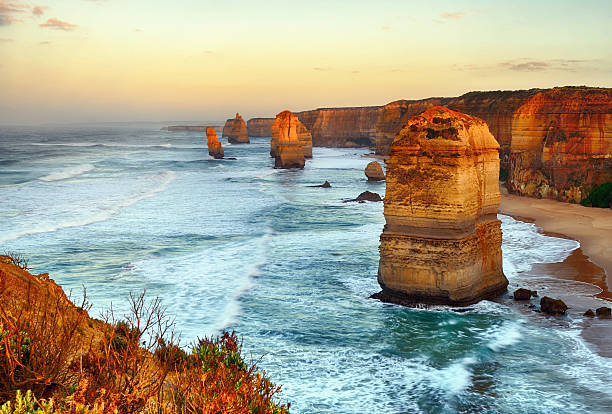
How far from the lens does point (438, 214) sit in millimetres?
18281

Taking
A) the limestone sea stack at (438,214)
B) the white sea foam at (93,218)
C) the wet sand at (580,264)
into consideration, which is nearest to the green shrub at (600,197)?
the wet sand at (580,264)

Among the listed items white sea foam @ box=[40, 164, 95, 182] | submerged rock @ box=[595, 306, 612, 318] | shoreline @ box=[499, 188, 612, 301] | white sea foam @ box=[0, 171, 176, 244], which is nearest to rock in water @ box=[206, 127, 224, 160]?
white sea foam @ box=[40, 164, 95, 182]

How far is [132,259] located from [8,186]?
118ft

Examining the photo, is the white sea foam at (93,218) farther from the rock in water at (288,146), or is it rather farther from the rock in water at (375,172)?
the rock in water at (288,146)

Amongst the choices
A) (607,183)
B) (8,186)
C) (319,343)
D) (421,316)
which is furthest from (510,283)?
(8,186)

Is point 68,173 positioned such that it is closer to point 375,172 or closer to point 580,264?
point 375,172

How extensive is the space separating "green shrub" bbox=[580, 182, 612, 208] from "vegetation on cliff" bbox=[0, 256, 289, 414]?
34.4 meters

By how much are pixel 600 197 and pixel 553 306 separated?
894 inches

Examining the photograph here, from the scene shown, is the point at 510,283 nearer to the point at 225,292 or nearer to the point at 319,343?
the point at 319,343

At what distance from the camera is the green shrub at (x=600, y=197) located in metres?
37.0

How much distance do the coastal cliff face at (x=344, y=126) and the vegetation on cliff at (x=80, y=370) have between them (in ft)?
463

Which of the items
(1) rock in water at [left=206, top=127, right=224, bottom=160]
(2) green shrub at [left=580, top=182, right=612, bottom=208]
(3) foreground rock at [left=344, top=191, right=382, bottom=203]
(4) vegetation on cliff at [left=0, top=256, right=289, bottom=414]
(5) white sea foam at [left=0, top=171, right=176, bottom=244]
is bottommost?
(5) white sea foam at [left=0, top=171, right=176, bottom=244]

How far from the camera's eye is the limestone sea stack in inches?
711

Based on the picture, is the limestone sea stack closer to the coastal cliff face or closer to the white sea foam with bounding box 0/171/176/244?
the white sea foam with bounding box 0/171/176/244
